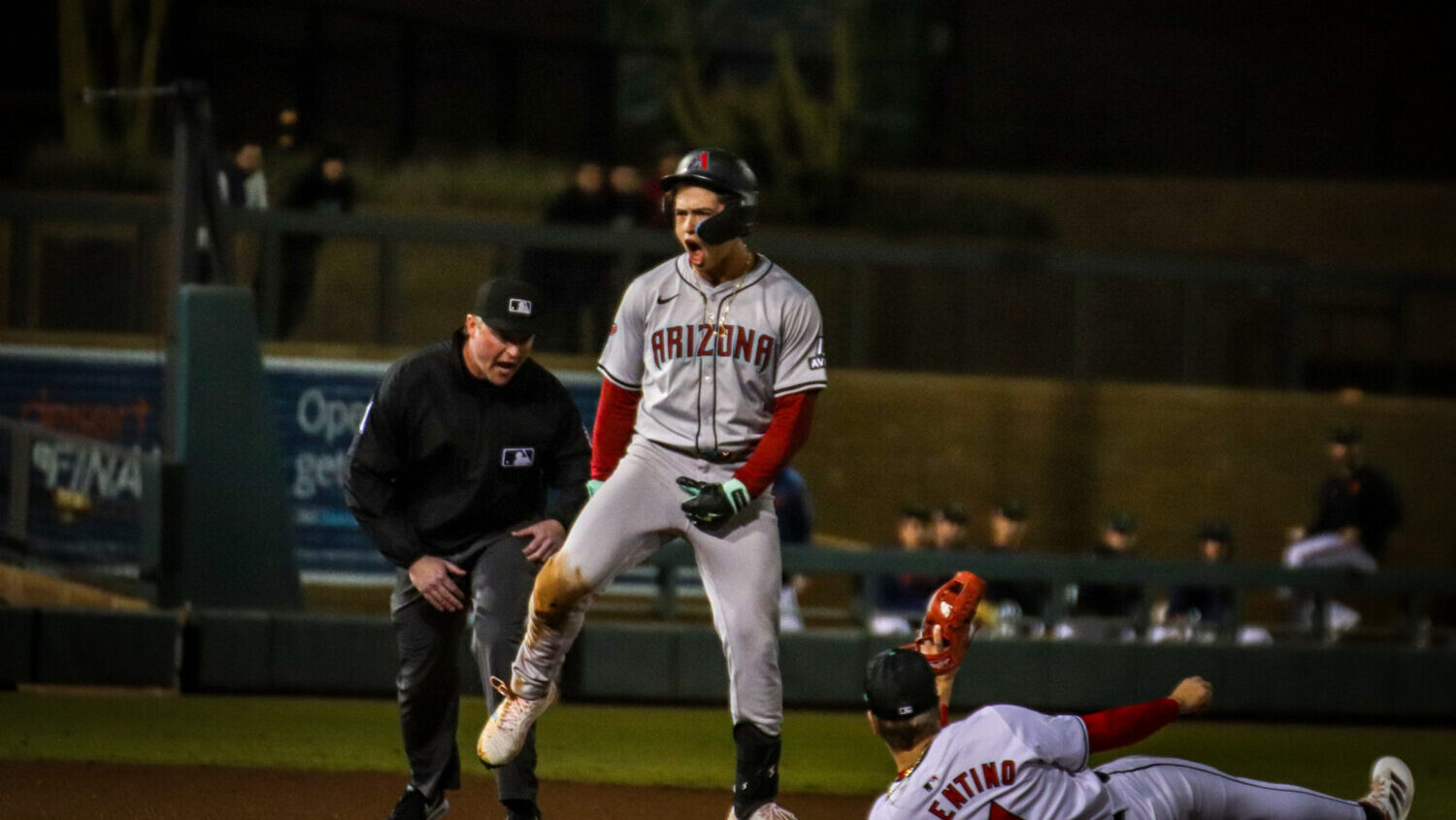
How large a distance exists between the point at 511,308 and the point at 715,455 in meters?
0.78

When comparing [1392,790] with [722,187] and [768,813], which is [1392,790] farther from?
[722,187]

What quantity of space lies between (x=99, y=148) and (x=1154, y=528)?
30.1 ft

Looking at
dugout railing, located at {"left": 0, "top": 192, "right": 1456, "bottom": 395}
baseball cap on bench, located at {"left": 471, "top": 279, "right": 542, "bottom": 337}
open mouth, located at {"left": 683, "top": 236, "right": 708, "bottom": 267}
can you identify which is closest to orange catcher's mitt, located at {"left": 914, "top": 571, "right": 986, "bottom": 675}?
open mouth, located at {"left": 683, "top": 236, "right": 708, "bottom": 267}

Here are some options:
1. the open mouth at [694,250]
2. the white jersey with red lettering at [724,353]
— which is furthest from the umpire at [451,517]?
the open mouth at [694,250]

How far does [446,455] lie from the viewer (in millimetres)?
6004

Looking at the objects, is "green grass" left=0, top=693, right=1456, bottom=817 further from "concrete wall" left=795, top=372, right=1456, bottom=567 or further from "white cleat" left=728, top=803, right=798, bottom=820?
"concrete wall" left=795, top=372, right=1456, bottom=567

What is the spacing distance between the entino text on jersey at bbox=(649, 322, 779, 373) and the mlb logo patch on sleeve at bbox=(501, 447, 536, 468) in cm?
59

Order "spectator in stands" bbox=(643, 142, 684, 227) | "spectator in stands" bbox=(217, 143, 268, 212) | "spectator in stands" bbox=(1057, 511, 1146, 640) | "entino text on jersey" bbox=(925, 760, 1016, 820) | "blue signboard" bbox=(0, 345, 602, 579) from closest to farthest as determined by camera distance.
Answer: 1. "entino text on jersey" bbox=(925, 760, 1016, 820)
2. "blue signboard" bbox=(0, 345, 602, 579)
3. "spectator in stands" bbox=(1057, 511, 1146, 640)
4. "spectator in stands" bbox=(217, 143, 268, 212)
5. "spectator in stands" bbox=(643, 142, 684, 227)

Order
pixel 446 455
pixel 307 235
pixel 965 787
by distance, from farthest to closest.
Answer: pixel 307 235, pixel 446 455, pixel 965 787

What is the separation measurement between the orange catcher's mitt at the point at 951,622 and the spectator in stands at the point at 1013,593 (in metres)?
5.64

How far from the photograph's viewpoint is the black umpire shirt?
5961 mm

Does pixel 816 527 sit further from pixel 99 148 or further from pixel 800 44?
pixel 800 44

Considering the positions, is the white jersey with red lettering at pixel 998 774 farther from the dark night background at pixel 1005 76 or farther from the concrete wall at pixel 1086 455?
the dark night background at pixel 1005 76

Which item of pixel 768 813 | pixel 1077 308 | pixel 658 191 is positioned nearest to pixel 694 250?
pixel 768 813
